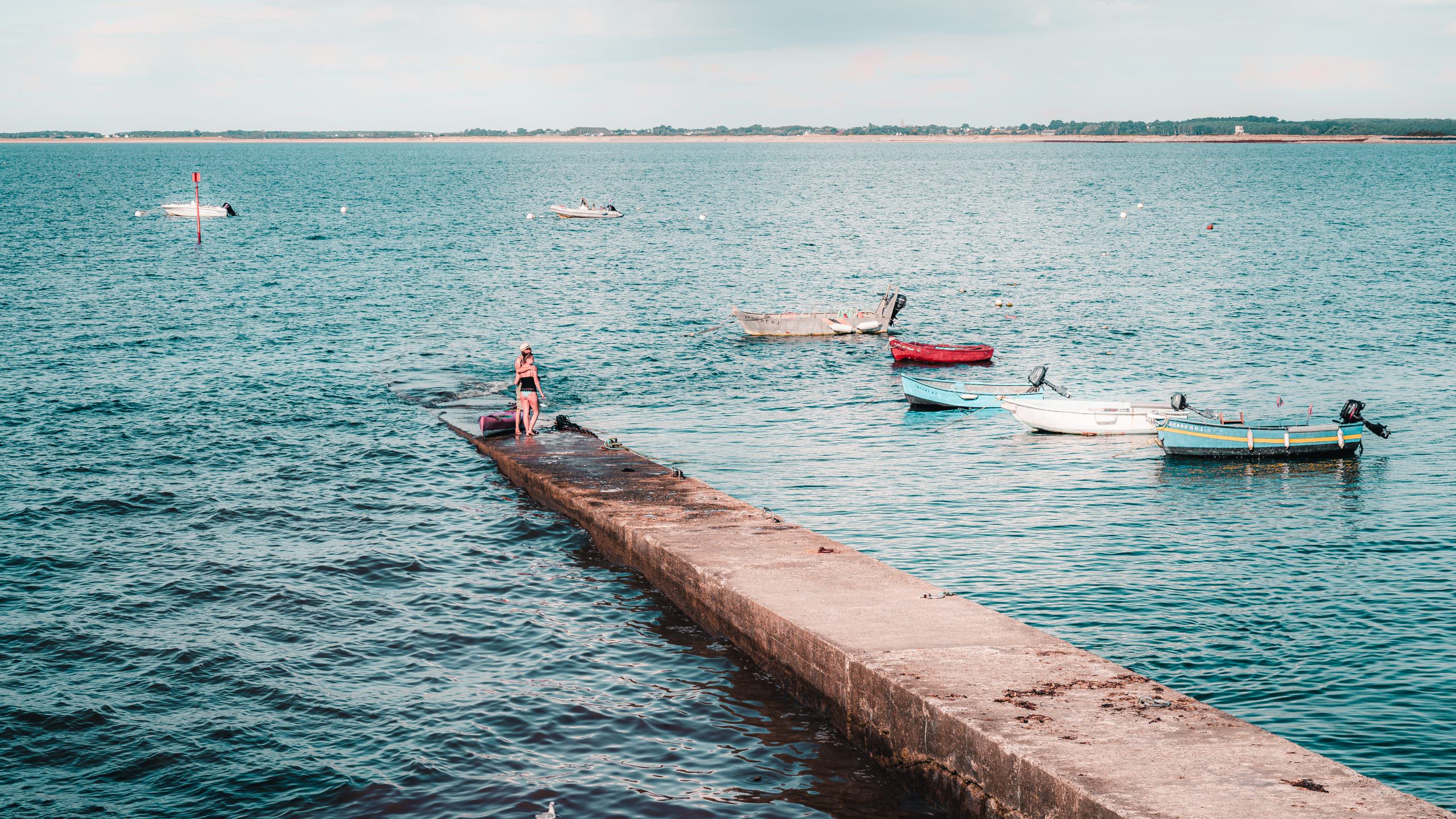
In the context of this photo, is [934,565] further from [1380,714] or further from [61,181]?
[61,181]

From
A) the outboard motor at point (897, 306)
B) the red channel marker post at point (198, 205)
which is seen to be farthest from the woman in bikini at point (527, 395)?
the red channel marker post at point (198, 205)

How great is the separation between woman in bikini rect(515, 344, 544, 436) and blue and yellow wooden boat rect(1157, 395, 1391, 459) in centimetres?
1434

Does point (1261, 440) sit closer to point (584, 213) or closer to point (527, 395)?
point (527, 395)

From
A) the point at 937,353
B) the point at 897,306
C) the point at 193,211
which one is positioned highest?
the point at 193,211

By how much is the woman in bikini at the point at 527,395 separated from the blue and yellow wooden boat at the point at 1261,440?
47.0 ft

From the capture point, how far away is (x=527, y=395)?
26.3m

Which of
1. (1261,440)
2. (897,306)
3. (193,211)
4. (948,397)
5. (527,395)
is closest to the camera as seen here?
(527,395)

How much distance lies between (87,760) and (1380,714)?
49.0ft

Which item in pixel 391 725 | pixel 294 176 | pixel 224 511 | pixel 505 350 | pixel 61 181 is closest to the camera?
pixel 391 725

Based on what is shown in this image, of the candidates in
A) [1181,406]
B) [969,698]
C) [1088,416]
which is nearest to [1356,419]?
[1181,406]

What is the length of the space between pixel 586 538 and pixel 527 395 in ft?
22.3

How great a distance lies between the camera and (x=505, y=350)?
40.6 metres

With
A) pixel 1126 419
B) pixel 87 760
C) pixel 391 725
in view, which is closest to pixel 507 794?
pixel 391 725

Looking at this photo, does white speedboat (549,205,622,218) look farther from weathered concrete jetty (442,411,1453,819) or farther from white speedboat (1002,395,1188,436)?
weathered concrete jetty (442,411,1453,819)
